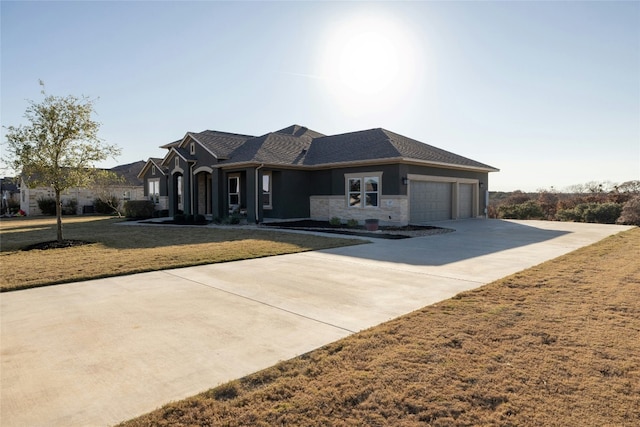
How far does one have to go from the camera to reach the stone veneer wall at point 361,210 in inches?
682

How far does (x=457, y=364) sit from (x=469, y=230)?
14.0 metres

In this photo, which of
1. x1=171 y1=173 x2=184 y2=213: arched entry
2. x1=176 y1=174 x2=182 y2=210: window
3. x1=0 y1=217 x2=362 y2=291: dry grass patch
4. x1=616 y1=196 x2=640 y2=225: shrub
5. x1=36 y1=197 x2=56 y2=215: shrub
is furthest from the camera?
x1=36 y1=197 x2=56 y2=215: shrub

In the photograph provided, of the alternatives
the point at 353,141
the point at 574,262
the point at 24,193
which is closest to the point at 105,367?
the point at 574,262

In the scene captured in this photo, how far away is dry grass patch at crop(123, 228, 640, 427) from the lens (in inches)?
104

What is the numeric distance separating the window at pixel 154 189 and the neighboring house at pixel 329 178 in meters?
3.92

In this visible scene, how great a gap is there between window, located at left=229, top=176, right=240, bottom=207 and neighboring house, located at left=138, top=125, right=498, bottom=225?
0.06m

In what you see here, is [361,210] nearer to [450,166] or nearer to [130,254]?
[450,166]

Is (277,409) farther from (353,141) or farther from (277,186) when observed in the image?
(353,141)

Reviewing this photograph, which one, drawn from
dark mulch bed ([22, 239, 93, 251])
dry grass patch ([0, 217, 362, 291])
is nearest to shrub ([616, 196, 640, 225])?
dry grass patch ([0, 217, 362, 291])

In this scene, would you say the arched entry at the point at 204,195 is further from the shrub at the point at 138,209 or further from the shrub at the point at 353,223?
the shrub at the point at 353,223

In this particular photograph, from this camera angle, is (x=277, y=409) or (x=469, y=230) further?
(x=469, y=230)

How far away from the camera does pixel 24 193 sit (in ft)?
119

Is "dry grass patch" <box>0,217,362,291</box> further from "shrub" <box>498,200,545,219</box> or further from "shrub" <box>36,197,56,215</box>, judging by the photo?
"shrub" <box>36,197,56,215</box>

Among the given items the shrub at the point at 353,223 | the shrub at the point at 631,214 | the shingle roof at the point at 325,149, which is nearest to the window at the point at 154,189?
the shingle roof at the point at 325,149
